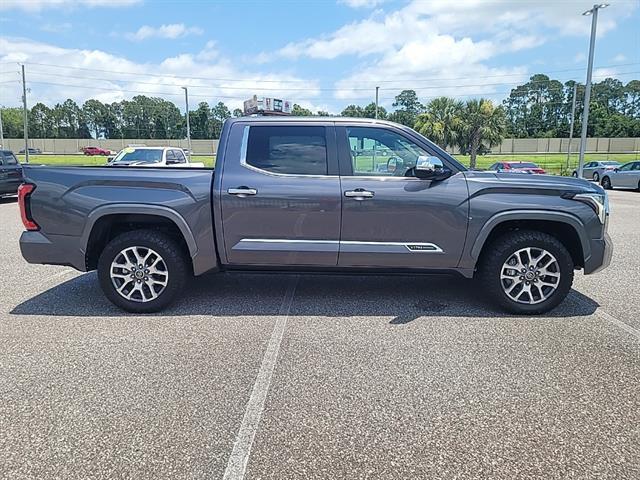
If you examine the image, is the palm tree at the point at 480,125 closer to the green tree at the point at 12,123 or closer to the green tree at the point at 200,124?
the green tree at the point at 200,124

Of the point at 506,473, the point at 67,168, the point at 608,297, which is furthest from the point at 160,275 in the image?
the point at 608,297

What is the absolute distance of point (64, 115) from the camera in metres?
114

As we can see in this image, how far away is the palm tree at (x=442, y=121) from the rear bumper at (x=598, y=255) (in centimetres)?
3133

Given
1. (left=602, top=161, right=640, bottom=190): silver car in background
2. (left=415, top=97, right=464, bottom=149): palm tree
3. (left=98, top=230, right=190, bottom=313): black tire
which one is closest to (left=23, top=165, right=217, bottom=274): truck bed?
(left=98, top=230, right=190, bottom=313): black tire

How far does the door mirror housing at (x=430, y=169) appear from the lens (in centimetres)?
447

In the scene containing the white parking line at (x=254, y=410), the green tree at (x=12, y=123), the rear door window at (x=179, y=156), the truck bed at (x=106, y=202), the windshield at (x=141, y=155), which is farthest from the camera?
the green tree at (x=12, y=123)

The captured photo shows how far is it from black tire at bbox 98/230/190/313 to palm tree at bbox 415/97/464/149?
32.4m

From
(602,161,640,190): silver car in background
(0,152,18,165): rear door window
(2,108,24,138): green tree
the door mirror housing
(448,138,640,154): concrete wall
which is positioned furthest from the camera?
(2,108,24,138): green tree

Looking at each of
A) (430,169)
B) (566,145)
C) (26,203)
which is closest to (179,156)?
(26,203)

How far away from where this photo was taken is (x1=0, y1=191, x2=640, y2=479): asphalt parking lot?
99.0 inches

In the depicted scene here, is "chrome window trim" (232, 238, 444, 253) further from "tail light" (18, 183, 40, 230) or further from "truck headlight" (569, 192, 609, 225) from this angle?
"tail light" (18, 183, 40, 230)

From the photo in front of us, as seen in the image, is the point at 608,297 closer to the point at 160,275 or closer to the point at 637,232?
the point at 160,275

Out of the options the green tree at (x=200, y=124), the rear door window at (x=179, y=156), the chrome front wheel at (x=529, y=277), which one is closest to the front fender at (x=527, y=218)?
the chrome front wheel at (x=529, y=277)

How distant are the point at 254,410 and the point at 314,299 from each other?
226 cm
